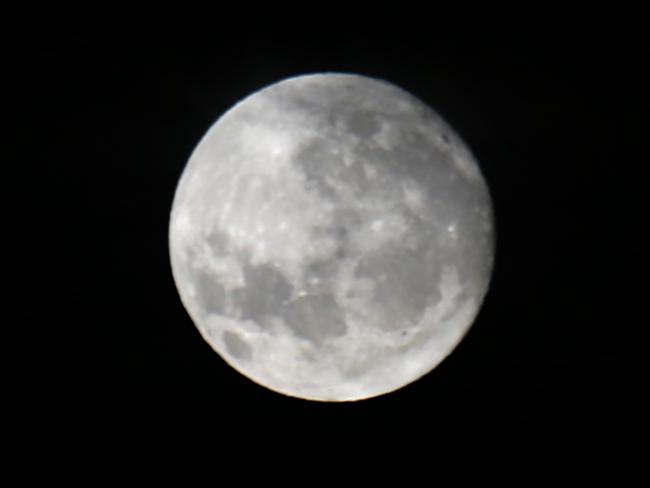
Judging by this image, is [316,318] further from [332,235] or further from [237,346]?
[237,346]

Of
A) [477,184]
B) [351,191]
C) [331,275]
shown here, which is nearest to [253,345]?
[331,275]

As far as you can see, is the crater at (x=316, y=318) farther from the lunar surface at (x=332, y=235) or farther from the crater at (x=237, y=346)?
the crater at (x=237, y=346)

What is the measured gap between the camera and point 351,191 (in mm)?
4016

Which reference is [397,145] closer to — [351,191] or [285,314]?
[351,191]

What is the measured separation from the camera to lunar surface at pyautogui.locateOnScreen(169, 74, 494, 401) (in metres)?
4.03

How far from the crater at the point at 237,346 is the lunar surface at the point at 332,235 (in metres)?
0.01

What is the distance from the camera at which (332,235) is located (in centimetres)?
400

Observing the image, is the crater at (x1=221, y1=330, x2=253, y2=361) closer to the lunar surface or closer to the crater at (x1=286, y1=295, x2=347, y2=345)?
the lunar surface

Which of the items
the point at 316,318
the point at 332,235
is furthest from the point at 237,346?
the point at 332,235

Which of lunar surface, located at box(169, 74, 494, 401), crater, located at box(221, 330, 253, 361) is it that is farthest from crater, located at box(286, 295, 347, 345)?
crater, located at box(221, 330, 253, 361)

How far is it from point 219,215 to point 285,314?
54cm

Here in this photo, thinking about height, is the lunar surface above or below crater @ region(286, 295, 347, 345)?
above

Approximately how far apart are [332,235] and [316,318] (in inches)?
15.3

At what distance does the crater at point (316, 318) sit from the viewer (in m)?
4.09
